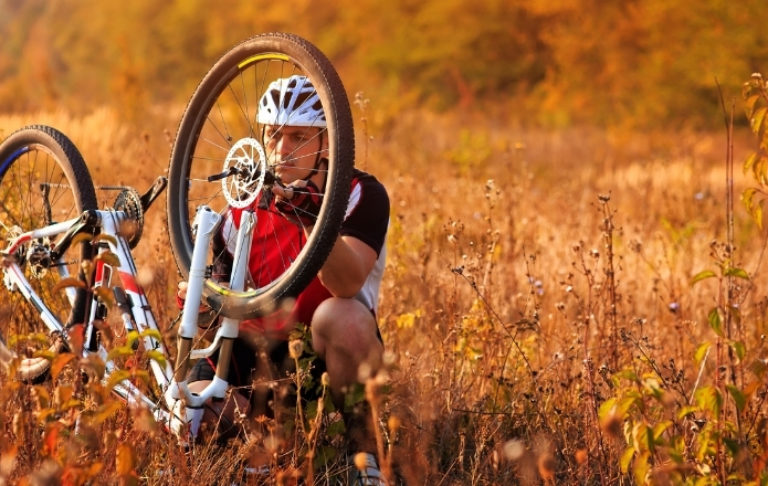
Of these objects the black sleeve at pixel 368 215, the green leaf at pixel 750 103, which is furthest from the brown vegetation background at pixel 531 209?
the black sleeve at pixel 368 215

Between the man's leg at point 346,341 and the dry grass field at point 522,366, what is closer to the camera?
the dry grass field at point 522,366

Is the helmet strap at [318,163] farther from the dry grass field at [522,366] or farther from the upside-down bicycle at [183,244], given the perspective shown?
the dry grass field at [522,366]

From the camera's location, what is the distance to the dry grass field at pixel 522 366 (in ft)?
7.87

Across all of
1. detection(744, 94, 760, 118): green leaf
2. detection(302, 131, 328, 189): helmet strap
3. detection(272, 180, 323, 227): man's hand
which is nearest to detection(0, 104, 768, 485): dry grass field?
detection(744, 94, 760, 118): green leaf

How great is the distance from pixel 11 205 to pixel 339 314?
185 cm

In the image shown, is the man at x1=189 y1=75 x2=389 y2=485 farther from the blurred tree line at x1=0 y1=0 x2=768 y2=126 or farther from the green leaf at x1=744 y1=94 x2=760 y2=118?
the blurred tree line at x1=0 y1=0 x2=768 y2=126

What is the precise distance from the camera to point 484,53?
35875 mm

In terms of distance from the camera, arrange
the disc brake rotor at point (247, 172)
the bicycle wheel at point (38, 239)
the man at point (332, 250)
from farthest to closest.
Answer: the bicycle wheel at point (38, 239) < the man at point (332, 250) < the disc brake rotor at point (247, 172)

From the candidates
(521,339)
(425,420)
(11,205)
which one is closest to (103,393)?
(425,420)

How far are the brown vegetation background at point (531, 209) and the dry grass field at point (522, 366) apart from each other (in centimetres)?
2

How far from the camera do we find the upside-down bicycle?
267cm

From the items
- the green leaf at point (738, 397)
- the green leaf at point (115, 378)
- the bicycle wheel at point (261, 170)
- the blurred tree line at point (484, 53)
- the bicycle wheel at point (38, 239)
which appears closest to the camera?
the green leaf at point (115, 378)

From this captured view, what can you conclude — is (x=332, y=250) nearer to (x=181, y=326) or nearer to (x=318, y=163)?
(x=318, y=163)

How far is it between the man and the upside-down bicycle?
7 cm
